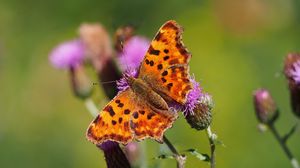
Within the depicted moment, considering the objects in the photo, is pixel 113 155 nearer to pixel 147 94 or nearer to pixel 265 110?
pixel 147 94

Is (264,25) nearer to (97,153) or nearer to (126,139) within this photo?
(97,153)

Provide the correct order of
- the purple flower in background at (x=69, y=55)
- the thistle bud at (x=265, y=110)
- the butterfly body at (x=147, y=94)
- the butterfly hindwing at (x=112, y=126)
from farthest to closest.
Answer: the purple flower in background at (x=69, y=55)
the thistle bud at (x=265, y=110)
the butterfly body at (x=147, y=94)
the butterfly hindwing at (x=112, y=126)

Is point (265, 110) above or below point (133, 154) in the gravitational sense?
below

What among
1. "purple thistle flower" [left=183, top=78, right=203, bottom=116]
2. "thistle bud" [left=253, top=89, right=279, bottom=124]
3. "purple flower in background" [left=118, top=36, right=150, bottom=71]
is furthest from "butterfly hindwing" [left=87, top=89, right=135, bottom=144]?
"purple flower in background" [left=118, top=36, right=150, bottom=71]

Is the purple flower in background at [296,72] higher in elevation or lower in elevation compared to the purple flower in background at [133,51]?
lower

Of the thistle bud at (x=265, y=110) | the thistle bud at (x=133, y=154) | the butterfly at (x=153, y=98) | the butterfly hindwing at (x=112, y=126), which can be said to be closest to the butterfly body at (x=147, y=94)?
the butterfly at (x=153, y=98)

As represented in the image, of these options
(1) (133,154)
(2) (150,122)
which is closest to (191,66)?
(1) (133,154)

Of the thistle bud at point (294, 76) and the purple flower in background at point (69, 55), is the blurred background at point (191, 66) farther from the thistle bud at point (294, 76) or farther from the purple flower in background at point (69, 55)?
the thistle bud at point (294, 76)
